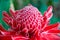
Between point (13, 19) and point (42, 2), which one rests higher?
point (42, 2)

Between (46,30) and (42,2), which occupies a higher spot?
(42,2)

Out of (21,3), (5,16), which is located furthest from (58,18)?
(5,16)

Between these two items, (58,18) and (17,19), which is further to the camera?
(58,18)

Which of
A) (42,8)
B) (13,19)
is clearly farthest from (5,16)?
(42,8)

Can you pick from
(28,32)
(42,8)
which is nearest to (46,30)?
(28,32)

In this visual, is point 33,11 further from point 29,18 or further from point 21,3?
point 21,3

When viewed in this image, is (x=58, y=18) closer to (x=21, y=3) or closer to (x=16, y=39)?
(x=21, y=3)

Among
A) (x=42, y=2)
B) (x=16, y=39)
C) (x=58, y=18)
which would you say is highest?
(x=42, y=2)

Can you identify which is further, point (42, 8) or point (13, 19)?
point (42, 8)
